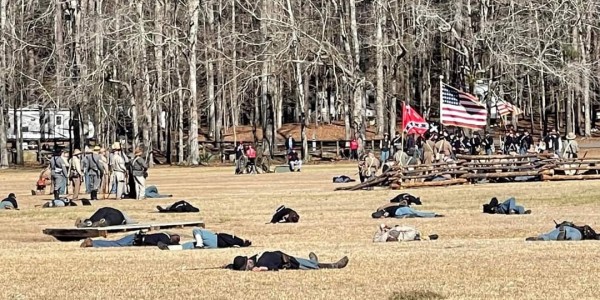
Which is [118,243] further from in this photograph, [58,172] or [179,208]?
[58,172]

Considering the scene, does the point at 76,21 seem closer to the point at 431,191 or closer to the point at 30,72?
the point at 30,72

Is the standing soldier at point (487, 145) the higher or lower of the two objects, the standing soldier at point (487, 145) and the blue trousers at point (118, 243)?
the higher

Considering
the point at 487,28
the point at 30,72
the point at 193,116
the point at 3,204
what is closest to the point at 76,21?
the point at 193,116

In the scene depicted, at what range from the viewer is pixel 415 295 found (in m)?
14.4

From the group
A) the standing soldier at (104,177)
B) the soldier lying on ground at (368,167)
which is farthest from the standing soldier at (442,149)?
the standing soldier at (104,177)

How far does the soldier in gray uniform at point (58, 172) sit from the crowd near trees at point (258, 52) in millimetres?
18487

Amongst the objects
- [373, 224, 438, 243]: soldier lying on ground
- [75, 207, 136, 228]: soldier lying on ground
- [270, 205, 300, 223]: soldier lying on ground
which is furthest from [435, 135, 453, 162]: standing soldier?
[373, 224, 438, 243]: soldier lying on ground

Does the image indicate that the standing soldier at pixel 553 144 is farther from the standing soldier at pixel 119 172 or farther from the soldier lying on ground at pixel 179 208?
the soldier lying on ground at pixel 179 208

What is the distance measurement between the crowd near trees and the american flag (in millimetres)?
17347

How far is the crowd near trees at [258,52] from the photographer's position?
70625mm

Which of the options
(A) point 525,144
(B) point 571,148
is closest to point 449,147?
(B) point 571,148

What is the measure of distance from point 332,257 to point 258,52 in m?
61.4

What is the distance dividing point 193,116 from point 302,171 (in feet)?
36.3

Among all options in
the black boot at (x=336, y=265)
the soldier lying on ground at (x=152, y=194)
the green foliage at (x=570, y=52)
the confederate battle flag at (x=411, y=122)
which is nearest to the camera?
the black boot at (x=336, y=265)
